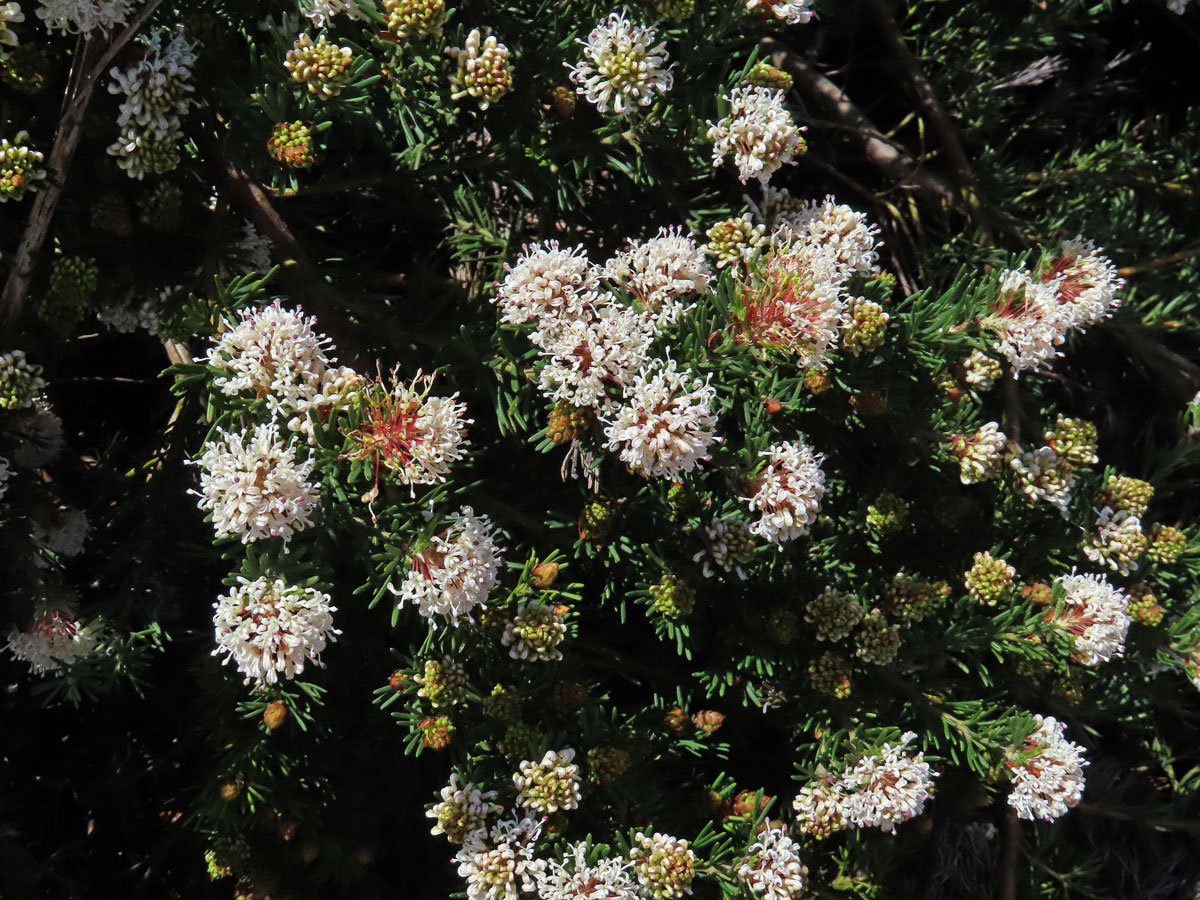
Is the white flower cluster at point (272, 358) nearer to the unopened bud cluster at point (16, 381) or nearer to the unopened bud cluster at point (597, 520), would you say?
the unopened bud cluster at point (16, 381)

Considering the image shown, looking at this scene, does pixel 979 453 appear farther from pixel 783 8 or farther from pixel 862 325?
pixel 783 8

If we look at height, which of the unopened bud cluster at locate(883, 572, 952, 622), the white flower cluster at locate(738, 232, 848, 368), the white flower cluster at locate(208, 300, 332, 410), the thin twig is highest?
the thin twig

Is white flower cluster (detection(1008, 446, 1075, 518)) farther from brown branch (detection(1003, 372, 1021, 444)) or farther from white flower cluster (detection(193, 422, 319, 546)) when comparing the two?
white flower cluster (detection(193, 422, 319, 546))

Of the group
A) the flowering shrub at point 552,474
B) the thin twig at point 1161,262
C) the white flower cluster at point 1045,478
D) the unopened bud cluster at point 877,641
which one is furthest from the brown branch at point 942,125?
the unopened bud cluster at point 877,641

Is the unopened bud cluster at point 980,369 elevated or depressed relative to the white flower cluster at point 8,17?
depressed

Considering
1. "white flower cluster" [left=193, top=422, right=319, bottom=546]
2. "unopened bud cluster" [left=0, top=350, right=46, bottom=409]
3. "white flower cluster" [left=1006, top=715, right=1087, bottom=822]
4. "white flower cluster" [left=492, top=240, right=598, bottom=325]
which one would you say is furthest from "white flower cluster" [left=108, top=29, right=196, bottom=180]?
"white flower cluster" [left=1006, top=715, right=1087, bottom=822]
